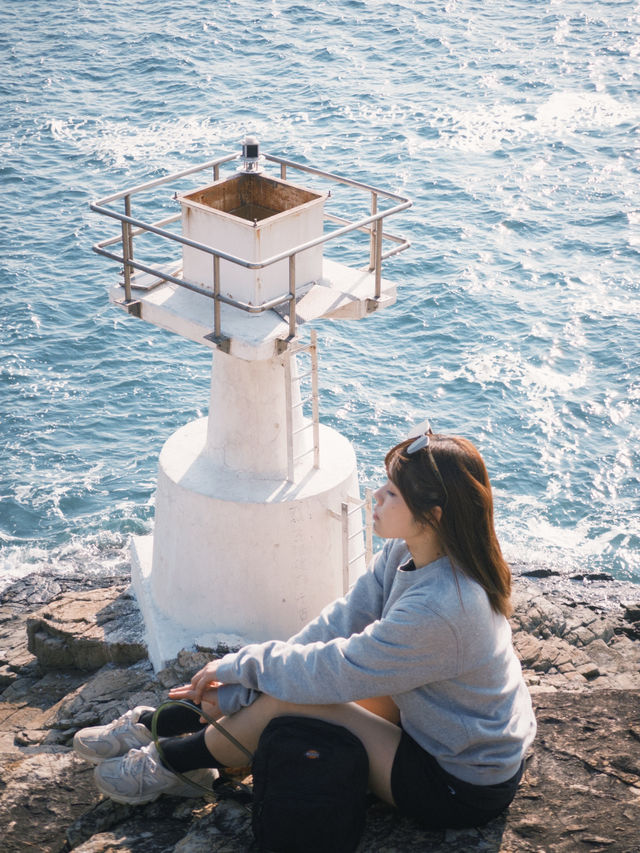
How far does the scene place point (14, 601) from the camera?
15.0 m

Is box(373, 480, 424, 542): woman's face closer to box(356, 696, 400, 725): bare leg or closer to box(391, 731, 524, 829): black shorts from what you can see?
box(356, 696, 400, 725): bare leg

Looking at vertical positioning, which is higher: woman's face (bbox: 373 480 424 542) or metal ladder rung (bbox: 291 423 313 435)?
woman's face (bbox: 373 480 424 542)

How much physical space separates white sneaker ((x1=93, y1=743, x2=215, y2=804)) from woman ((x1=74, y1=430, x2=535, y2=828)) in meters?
0.54

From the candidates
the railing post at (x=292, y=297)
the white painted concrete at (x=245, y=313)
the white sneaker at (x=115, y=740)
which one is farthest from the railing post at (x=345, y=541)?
the white sneaker at (x=115, y=740)

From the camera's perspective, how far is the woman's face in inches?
207

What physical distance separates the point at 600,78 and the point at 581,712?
2933 cm

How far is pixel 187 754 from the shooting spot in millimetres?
5781

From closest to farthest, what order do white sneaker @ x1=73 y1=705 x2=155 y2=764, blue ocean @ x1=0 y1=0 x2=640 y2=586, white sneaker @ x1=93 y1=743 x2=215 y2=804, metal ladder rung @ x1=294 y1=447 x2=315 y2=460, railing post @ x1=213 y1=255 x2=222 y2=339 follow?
white sneaker @ x1=93 y1=743 x2=215 y2=804, white sneaker @ x1=73 y1=705 x2=155 y2=764, railing post @ x1=213 y1=255 x2=222 y2=339, metal ladder rung @ x1=294 y1=447 x2=315 y2=460, blue ocean @ x1=0 y1=0 x2=640 y2=586

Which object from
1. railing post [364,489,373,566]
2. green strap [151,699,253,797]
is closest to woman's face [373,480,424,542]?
green strap [151,699,253,797]

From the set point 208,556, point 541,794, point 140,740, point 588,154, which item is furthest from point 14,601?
point 588,154

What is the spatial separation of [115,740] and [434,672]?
2.02 m

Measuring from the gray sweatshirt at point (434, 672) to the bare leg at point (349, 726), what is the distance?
0.32 feet

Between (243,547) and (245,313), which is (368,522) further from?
(245,313)

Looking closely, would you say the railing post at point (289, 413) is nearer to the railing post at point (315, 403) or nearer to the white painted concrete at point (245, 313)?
the railing post at point (315, 403)
